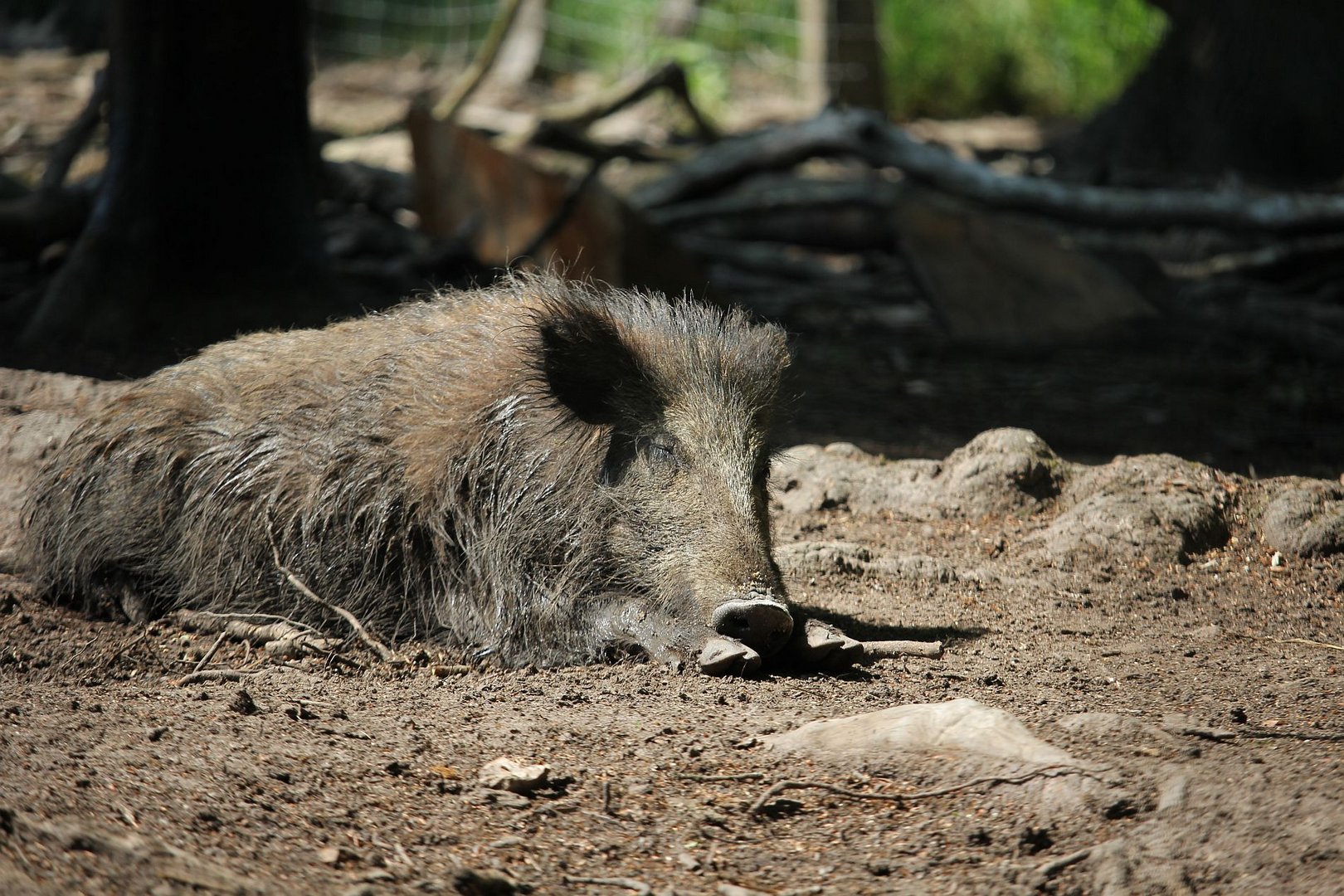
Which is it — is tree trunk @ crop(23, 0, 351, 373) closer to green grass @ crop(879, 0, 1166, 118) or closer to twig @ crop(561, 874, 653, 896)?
twig @ crop(561, 874, 653, 896)

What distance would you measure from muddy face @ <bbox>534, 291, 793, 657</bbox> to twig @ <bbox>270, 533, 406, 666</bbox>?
2.46 feet

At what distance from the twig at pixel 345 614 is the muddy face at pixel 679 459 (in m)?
0.75

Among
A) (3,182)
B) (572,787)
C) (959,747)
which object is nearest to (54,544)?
(572,787)

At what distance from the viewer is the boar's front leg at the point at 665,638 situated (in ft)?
12.6

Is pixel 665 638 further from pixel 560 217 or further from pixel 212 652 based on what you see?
pixel 560 217

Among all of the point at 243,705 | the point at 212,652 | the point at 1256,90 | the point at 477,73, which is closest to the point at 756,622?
the point at 243,705

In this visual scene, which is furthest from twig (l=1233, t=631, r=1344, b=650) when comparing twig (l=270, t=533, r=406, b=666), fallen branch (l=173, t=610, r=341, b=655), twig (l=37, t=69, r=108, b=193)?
twig (l=37, t=69, r=108, b=193)

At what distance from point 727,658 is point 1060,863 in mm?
1293

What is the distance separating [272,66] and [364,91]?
10.8 m

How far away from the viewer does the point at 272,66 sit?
24.7 ft

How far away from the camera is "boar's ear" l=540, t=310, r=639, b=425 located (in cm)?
442

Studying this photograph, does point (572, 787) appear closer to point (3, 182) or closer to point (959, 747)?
point (959, 747)

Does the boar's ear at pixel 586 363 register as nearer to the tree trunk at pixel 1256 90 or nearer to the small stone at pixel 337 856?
the small stone at pixel 337 856

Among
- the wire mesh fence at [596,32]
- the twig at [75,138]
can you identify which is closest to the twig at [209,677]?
the twig at [75,138]
